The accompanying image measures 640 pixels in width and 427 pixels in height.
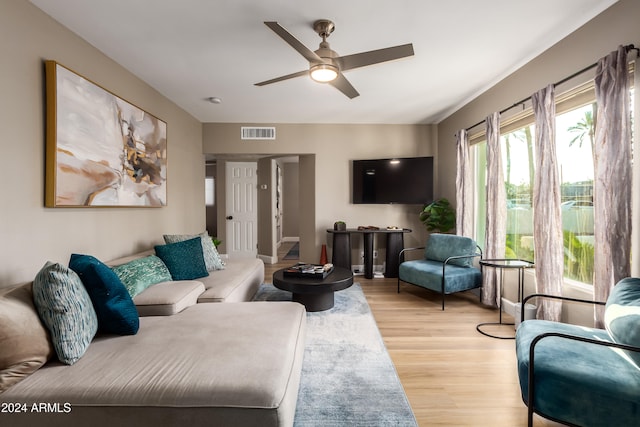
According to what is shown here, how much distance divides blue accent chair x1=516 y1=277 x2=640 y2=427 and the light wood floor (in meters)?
0.39

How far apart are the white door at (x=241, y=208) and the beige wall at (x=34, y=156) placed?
348 centimetres

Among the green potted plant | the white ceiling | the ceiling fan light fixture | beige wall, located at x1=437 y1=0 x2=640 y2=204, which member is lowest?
the green potted plant

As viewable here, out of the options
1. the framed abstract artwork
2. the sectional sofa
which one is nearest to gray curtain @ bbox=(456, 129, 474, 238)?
the sectional sofa

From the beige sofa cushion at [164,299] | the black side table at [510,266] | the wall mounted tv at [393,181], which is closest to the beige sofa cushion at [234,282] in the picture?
the beige sofa cushion at [164,299]

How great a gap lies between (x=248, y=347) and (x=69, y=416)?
0.73m

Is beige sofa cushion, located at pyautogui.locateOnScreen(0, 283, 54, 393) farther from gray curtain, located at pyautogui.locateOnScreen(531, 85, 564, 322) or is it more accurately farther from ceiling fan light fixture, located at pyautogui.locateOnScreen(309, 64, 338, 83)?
gray curtain, located at pyautogui.locateOnScreen(531, 85, 564, 322)

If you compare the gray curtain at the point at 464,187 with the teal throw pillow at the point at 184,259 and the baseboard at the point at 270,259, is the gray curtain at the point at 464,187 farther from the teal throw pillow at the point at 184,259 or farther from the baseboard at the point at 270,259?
the baseboard at the point at 270,259

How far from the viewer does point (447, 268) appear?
12.4ft

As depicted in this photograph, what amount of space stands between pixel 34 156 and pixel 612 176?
12.5 ft

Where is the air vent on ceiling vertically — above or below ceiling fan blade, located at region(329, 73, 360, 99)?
above

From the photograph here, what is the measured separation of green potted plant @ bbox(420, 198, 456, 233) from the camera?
4699mm

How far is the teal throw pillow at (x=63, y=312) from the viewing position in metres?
1.48

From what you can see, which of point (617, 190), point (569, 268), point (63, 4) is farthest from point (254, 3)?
point (569, 268)

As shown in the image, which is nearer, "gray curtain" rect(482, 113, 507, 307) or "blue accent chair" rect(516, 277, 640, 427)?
"blue accent chair" rect(516, 277, 640, 427)
